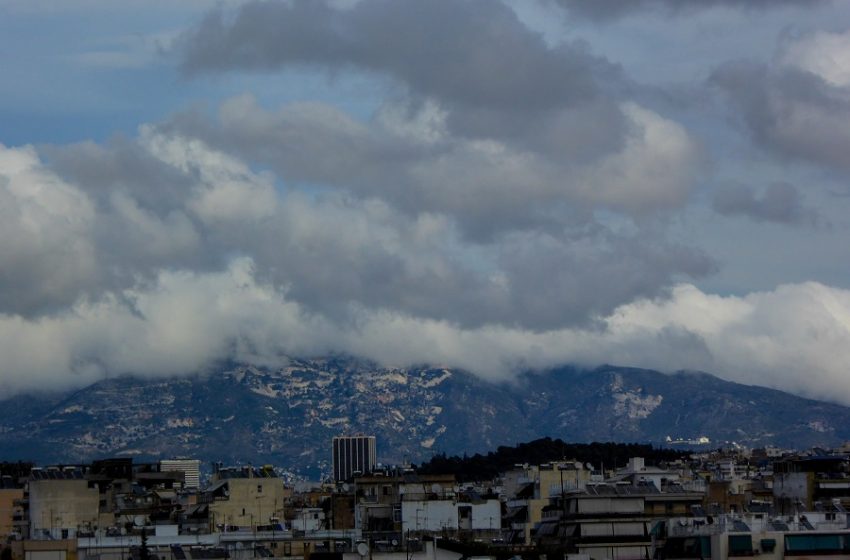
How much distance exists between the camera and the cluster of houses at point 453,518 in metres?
91.2

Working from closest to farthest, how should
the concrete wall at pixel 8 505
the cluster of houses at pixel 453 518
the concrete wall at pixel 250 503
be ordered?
1. the cluster of houses at pixel 453 518
2. the concrete wall at pixel 250 503
3. the concrete wall at pixel 8 505

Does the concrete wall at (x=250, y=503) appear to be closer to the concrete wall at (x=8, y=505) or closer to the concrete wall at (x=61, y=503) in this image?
the concrete wall at (x=61, y=503)

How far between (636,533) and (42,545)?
41.0 meters

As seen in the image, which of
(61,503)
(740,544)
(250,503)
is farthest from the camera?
(250,503)

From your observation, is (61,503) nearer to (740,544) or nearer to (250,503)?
(250,503)

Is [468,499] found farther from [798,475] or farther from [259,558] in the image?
[259,558]

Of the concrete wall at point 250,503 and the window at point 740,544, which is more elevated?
the concrete wall at point 250,503

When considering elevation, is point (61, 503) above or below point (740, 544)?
above

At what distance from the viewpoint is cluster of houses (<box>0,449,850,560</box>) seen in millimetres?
91188

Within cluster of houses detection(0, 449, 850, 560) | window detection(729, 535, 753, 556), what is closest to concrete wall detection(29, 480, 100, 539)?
cluster of houses detection(0, 449, 850, 560)

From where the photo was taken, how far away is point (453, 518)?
483ft

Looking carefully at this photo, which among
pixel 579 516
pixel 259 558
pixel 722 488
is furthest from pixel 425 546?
pixel 722 488

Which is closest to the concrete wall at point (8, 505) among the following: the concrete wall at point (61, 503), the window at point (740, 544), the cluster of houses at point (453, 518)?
the cluster of houses at point (453, 518)

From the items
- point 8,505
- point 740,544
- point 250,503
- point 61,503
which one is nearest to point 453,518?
point 61,503
